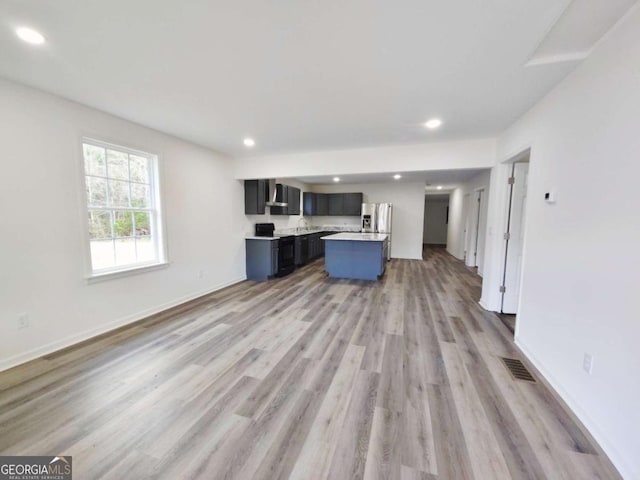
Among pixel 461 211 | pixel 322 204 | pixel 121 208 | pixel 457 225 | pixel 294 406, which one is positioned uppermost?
pixel 322 204

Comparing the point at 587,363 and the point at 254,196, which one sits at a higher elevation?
the point at 254,196

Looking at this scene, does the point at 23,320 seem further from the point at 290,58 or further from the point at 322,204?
the point at 322,204

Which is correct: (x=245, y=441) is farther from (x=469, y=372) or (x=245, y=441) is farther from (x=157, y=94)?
(x=157, y=94)

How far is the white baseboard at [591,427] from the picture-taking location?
137cm

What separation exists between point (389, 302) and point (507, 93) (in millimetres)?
3003

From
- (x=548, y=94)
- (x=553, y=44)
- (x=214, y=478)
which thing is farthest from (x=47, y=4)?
(x=548, y=94)

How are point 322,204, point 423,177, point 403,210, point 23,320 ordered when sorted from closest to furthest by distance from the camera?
point 23,320 → point 423,177 → point 403,210 → point 322,204

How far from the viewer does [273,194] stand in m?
5.69

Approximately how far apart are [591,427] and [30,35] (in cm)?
443

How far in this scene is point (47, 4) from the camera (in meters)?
1.44

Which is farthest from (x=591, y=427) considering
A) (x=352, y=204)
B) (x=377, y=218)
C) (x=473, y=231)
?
(x=352, y=204)

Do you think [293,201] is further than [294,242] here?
A: Yes

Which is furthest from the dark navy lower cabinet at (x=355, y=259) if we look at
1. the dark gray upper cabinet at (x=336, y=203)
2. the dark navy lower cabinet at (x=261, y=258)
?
the dark gray upper cabinet at (x=336, y=203)

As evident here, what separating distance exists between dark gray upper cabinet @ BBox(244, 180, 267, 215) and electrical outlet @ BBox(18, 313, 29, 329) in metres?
3.54
